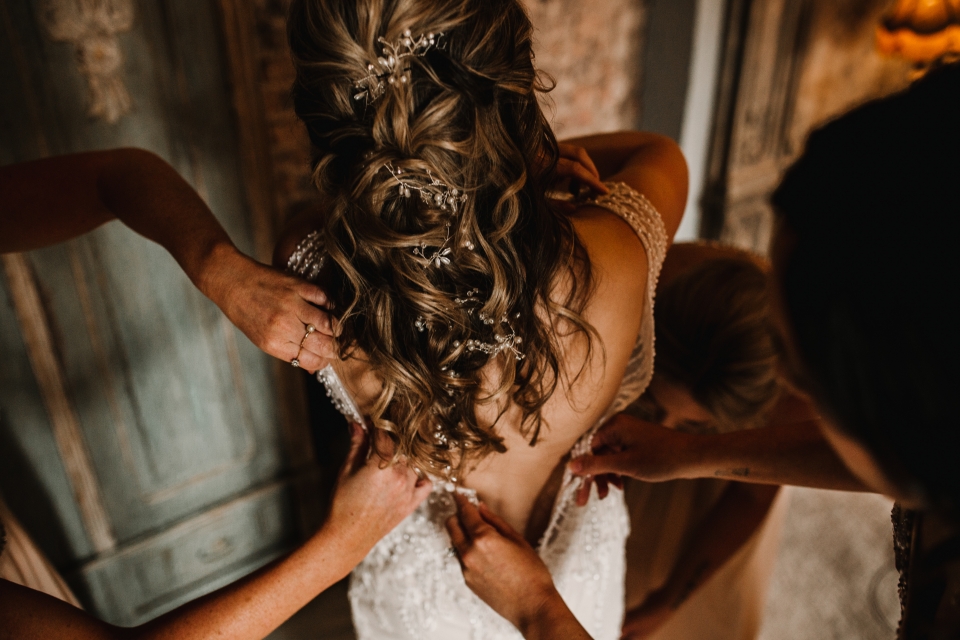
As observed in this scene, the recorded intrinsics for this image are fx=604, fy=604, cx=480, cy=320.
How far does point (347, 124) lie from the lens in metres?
0.79

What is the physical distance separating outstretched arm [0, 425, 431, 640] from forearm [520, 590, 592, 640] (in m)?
0.30

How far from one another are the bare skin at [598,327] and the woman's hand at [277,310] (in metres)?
0.10

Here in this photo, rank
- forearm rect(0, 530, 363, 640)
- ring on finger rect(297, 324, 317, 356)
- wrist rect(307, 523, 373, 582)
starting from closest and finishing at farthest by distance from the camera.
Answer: forearm rect(0, 530, 363, 640), ring on finger rect(297, 324, 317, 356), wrist rect(307, 523, 373, 582)

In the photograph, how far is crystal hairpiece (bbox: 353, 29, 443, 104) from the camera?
714mm

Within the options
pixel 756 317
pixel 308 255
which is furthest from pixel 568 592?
pixel 308 255

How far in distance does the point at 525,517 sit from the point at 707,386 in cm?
53

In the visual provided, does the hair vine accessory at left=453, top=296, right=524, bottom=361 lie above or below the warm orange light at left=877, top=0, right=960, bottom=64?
below

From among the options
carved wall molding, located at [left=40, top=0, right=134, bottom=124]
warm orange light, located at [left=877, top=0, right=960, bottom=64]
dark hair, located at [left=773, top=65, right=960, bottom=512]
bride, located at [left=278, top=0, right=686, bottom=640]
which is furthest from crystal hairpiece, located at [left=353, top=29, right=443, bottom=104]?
warm orange light, located at [left=877, top=0, right=960, bottom=64]

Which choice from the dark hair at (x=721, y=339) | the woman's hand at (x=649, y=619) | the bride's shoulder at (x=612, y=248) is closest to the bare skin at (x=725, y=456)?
the dark hair at (x=721, y=339)

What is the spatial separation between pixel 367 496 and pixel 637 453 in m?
0.55

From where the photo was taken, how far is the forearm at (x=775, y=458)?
1068 millimetres

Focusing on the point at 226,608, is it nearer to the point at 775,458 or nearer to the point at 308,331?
the point at 308,331

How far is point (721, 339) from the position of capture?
4.58 feet

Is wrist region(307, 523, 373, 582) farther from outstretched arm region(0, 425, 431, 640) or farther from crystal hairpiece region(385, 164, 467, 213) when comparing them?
crystal hairpiece region(385, 164, 467, 213)
